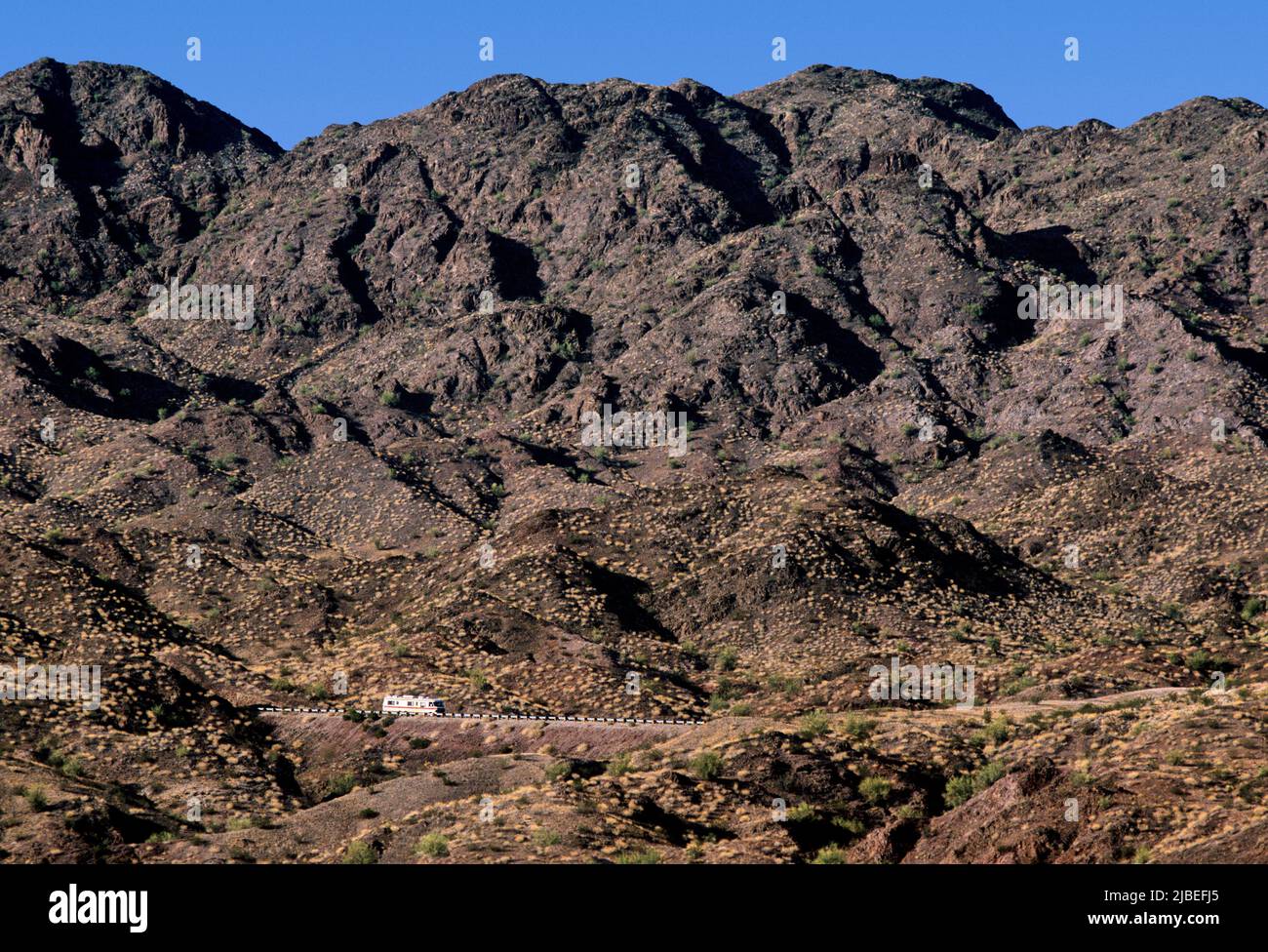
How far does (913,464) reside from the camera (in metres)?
104

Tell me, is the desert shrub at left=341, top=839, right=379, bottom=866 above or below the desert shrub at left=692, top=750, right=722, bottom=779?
below

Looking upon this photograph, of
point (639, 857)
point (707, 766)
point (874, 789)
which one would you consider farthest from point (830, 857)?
point (707, 766)

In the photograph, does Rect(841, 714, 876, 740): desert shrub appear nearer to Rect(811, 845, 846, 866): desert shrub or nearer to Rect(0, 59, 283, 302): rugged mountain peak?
Rect(811, 845, 846, 866): desert shrub

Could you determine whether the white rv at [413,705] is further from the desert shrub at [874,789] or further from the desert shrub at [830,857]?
the desert shrub at [830,857]

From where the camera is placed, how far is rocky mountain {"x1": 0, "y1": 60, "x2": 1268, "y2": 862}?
4334 centimetres

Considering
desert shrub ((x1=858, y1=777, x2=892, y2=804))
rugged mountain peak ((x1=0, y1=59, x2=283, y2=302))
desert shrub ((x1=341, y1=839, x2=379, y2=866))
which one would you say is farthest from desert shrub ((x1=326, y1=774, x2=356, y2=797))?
rugged mountain peak ((x1=0, y1=59, x2=283, y2=302))

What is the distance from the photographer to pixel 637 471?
104 meters

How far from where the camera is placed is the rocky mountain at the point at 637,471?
43344mm

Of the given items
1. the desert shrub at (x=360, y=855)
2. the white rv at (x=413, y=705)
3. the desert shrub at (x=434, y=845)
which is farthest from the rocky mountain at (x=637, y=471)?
the white rv at (x=413, y=705)

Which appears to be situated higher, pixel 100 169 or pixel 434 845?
pixel 100 169

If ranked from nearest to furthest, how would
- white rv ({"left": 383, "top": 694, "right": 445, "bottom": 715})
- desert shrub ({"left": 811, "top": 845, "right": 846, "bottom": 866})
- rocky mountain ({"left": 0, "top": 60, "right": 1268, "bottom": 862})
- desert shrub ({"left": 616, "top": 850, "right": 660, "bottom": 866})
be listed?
desert shrub ({"left": 616, "top": 850, "right": 660, "bottom": 866})
desert shrub ({"left": 811, "top": 845, "right": 846, "bottom": 866})
rocky mountain ({"left": 0, "top": 60, "right": 1268, "bottom": 862})
white rv ({"left": 383, "top": 694, "right": 445, "bottom": 715})

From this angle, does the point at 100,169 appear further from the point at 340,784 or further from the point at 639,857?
the point at 639,857
